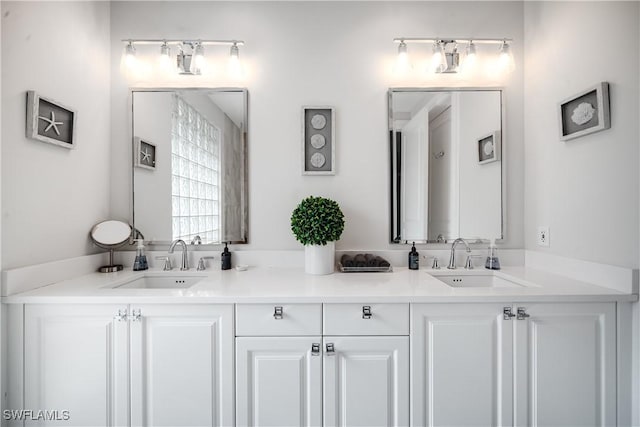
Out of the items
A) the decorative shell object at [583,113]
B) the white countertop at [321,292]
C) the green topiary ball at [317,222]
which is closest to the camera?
the white countertop at [321,292]

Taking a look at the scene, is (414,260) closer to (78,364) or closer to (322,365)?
(322,365)

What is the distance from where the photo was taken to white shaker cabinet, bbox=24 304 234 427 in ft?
4.15

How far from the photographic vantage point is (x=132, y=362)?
1.27 m

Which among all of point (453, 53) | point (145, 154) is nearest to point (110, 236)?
point (145, 154)

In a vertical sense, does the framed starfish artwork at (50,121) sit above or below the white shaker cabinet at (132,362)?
above

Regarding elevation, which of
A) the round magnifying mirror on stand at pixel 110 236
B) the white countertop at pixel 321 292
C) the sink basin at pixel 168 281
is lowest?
the sink basin at pixel 168 281

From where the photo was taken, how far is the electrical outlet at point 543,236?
5.51 feet

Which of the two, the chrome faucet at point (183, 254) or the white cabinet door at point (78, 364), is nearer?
the white cabinet door at point (78, 364)

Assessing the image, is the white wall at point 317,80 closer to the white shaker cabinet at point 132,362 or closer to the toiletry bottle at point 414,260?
the toiletry bottle at point 414,260

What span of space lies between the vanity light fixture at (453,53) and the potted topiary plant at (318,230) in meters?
1.03

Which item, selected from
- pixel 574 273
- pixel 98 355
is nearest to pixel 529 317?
pixel 574 273

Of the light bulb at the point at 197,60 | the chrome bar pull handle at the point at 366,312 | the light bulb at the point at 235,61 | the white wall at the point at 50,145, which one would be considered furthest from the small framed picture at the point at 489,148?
the white wall at the point at 50,145

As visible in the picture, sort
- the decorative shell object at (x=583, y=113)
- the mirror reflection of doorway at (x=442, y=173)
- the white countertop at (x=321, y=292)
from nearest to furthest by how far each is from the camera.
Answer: the white countertop at (x=321, y=292) → the decorative shell object at (x=583, y=113) → the mirror reflection of doorway at (x=442, y=173)

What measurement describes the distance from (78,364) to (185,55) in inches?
65.9
